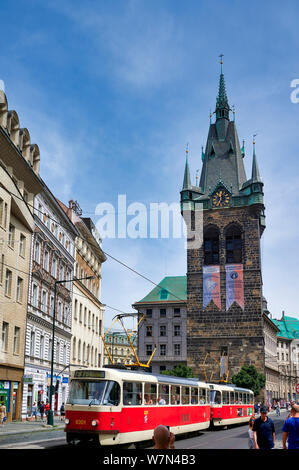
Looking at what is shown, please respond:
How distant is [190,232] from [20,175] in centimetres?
4422

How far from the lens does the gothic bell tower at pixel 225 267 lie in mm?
69562

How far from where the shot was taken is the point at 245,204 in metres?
74.8

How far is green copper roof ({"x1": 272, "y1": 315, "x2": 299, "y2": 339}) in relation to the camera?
13812cm

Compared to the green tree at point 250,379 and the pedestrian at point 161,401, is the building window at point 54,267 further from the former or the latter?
the green tree at point 250,379

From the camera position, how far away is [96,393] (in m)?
17.6

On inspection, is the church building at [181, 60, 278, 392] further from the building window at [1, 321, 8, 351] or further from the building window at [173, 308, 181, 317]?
the building window at [1, 321, 8, 351]

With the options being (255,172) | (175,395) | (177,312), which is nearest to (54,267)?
(175,395)

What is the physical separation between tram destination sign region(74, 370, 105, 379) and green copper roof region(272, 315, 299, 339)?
405 feet

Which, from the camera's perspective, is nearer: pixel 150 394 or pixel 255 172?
pixel 150 394

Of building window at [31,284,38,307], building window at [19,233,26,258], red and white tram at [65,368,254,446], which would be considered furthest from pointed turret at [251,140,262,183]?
red and white tram at [65,368,254,446]
